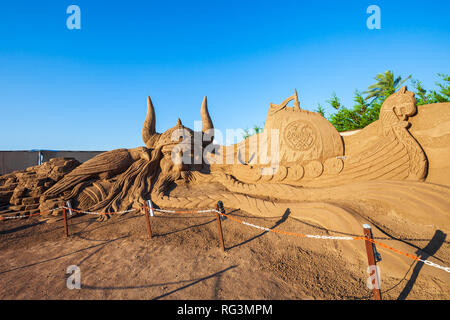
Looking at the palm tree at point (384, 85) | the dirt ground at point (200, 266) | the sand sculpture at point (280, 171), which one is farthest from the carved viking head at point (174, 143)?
the palm tree at point (384, 85)

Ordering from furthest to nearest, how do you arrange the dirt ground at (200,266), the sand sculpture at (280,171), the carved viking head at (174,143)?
the carved viking head at (174,143) < the sand sculpture at (280,171) < the dirt ground at (200,266)

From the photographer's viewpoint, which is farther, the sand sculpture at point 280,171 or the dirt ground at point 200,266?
the sand sculpture at point 280,171

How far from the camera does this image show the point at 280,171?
4488 millimetres

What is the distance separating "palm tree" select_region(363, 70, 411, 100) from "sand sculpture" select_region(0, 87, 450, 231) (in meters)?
13.7

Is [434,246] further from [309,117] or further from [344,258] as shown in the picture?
[309,117]

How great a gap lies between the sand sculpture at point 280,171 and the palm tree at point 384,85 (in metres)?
13.7

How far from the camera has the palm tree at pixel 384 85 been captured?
579 inches

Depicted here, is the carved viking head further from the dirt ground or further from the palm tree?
the palm tree

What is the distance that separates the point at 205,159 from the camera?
6.21 meters

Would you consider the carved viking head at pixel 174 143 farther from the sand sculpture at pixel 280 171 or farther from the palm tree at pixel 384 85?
the palm tree at pixel 384 85

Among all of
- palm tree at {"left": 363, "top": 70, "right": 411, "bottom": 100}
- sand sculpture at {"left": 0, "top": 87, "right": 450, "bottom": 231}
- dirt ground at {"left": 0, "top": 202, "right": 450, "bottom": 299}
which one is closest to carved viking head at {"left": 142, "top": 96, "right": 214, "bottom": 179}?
sand sculpture at {"left": 0, "top": 87, "right": 450, "bottom": 231}

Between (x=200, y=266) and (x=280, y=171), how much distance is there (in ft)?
9.02

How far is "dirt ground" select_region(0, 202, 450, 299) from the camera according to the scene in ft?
6.66

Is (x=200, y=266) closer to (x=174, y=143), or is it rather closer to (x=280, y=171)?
(x=280, y=171)
